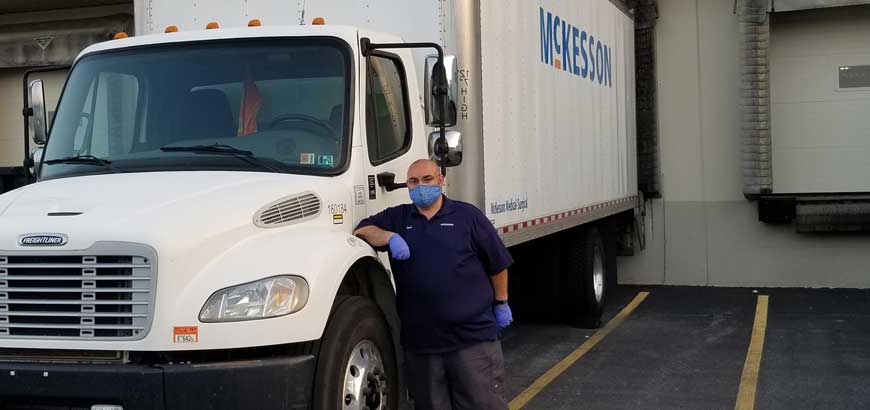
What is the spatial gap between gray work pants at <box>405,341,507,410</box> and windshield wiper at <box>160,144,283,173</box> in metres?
1.31

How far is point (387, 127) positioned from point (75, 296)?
2236 millimetres

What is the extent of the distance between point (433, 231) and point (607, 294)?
7.68 metres

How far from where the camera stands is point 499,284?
5.72 m

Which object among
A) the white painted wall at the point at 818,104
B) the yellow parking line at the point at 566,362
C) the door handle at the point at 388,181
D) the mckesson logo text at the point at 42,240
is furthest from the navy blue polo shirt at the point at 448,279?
the white painted wall at the point at 818,104

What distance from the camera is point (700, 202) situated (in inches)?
609

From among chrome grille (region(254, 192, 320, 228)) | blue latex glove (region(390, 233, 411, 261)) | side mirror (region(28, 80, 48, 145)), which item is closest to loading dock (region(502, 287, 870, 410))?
blue latex glove (region(390, 233, 411, 261))

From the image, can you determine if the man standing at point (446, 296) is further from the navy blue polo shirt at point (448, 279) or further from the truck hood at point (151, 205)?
the truck hood at point (151, 205)

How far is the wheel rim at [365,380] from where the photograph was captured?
209 inches

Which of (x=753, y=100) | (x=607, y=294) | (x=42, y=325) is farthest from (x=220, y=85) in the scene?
(x=753, y=100)

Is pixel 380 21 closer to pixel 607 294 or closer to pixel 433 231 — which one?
pixel 433 231

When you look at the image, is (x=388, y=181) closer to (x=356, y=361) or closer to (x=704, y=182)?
(x=356, y=361)

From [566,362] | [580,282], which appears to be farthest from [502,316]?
[580,282]

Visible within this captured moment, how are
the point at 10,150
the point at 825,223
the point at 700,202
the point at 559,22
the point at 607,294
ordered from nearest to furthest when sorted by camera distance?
the point at 559,22 < the point at 607,294 < the point at 825,223 < the point at 700,202 < the point at 10,150

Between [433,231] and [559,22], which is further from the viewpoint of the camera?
[559,22]
